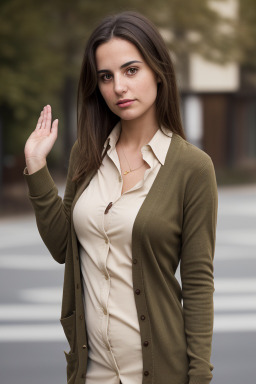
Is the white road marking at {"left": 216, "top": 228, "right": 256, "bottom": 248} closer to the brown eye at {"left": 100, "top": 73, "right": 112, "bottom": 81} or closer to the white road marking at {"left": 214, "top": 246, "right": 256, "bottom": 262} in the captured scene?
the white road marking at {"left": 214, "top": 246, "right": 256, "bottom": 262}

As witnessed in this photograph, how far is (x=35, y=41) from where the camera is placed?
66.3 feet

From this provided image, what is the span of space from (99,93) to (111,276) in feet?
2.30

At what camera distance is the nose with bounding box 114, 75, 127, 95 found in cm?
302

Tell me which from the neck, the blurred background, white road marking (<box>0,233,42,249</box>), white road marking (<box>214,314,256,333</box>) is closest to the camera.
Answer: the neck

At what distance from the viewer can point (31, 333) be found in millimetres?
8320

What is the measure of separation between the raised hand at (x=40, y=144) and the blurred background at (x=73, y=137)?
12.5ft

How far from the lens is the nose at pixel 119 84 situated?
→ 3016 millimetres

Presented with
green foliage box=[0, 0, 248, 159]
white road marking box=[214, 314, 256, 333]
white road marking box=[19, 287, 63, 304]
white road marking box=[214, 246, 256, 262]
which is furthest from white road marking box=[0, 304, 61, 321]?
green foliage box=[0, 0, 248, 159]

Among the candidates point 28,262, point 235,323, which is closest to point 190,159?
Result: point 235,323

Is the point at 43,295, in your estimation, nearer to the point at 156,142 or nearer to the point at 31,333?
the point at 31,333

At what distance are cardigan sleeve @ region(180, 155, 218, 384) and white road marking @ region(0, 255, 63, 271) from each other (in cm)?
908

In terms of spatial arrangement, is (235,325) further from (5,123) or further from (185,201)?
(5,123)

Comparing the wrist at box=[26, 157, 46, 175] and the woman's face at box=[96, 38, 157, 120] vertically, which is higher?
the woman's face at box=[96, 38, 157, 120]

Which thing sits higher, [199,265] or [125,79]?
[125,79]
